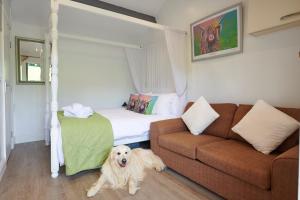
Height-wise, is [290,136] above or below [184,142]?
above

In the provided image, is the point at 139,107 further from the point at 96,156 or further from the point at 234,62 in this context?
the point at 234,62

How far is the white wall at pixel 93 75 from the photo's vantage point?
396cm

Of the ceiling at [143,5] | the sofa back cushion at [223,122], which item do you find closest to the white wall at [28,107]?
the ceiling at [143,5]

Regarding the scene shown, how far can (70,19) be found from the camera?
3727 mm

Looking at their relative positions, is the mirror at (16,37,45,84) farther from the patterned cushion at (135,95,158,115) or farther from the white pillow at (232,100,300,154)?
the white pillow at (232,100,300,154)

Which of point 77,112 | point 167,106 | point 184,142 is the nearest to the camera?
point 184,142

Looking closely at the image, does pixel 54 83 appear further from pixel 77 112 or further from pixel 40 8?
pixel 40 8

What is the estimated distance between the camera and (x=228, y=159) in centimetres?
169

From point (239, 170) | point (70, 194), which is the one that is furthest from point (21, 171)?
point (239, 170)

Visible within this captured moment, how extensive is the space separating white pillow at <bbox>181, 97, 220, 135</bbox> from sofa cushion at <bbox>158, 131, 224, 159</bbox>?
106 mm

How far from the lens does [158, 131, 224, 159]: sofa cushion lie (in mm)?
2074

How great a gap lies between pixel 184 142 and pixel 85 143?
1145mm

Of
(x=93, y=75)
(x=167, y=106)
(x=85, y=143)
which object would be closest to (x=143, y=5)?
(x=93, y=75)

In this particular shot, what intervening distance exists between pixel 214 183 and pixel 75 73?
3372 mm
